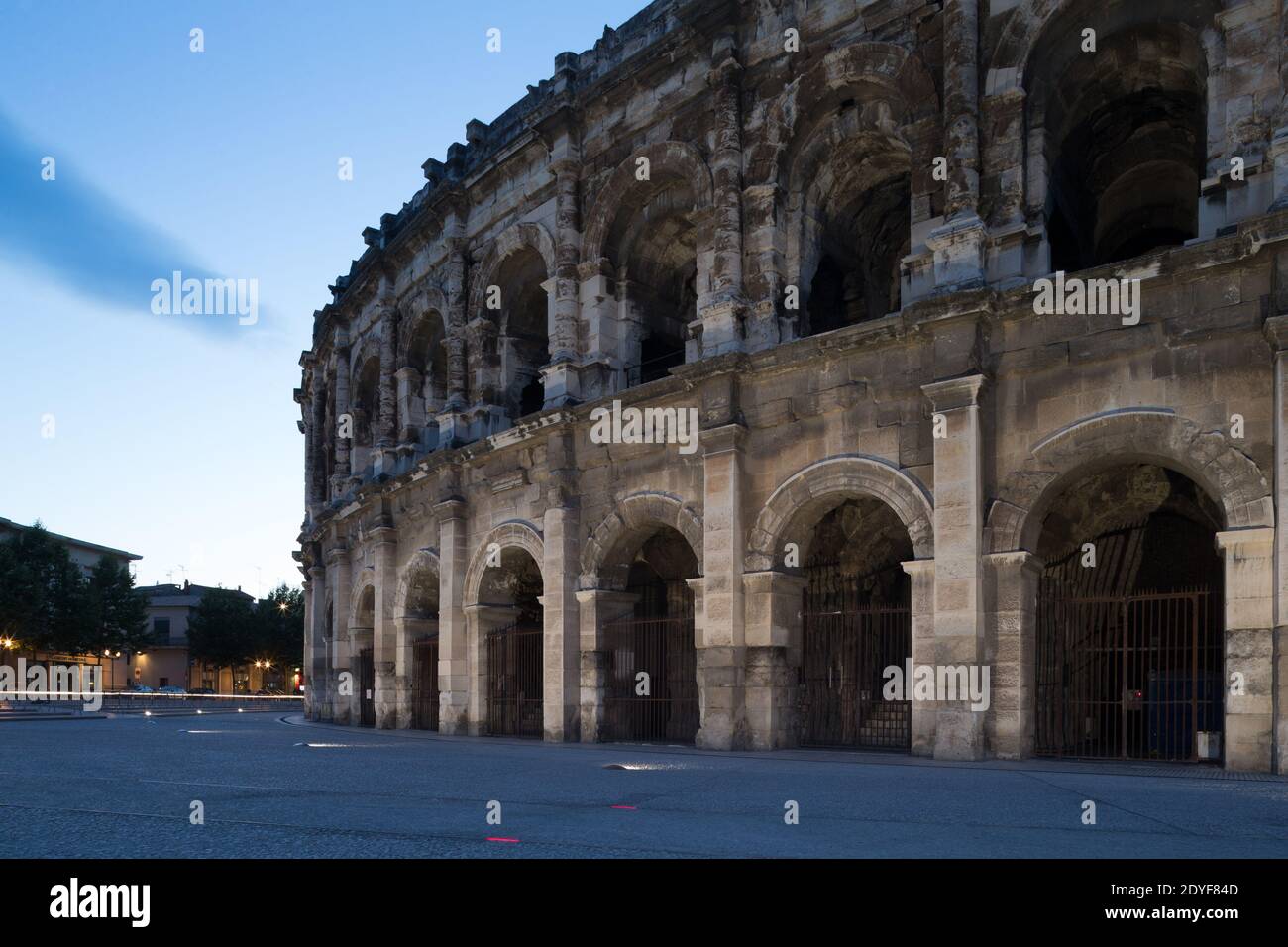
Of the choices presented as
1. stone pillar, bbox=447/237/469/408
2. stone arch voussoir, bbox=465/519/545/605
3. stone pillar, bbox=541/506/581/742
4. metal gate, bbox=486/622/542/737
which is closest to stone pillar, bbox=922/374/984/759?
Result: stone pillar, bbox=541/506/581/742

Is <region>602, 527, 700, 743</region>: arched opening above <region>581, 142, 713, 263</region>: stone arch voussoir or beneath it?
beneath

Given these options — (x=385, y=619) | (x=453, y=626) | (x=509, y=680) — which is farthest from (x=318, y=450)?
(x=509, y=680)

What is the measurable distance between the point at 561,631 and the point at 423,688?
6.38m

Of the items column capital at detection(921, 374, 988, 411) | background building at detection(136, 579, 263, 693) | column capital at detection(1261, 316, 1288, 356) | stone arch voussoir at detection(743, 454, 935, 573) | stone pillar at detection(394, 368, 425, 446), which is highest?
stone pillar at detection(394, 368, 425, 446)

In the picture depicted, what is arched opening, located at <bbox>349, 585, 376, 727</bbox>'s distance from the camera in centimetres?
2372

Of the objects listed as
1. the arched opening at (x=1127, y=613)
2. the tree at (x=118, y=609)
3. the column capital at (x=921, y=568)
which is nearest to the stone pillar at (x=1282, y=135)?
the arched opening at (x=1127, y=613)

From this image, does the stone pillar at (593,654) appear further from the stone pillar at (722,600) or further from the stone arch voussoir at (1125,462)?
the stone arch voussoir at (1125,462)

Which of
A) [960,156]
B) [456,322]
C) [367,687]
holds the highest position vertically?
[960,156]

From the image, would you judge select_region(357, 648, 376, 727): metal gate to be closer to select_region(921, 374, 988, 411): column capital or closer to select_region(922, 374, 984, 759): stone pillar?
select_region(922, 374, 984, 759): stone pillar

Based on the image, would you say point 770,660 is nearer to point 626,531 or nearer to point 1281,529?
point 626,531

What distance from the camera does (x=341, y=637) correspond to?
25.3 metres

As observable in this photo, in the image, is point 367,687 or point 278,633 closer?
point 367,687

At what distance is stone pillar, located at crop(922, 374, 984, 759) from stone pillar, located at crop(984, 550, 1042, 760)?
186 mm

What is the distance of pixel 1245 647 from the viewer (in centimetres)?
981
